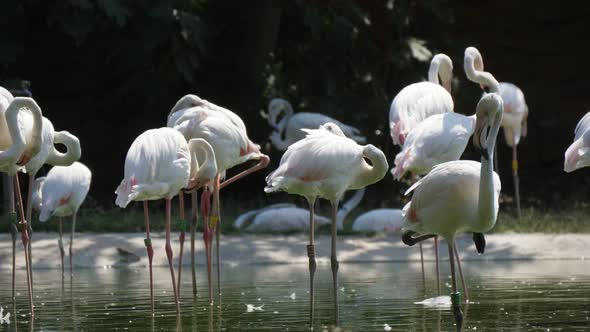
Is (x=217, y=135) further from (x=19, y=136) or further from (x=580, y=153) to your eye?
(x=580, y=153)

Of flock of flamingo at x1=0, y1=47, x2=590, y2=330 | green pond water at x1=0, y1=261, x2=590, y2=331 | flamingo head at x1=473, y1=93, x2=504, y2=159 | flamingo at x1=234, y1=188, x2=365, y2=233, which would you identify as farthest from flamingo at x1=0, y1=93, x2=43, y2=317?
flamingo at x1=234, y1=188, x2=365, y2=233

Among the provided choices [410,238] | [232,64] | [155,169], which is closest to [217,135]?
[155,169]

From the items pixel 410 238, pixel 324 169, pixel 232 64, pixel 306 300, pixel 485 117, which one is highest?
pixel 232 64

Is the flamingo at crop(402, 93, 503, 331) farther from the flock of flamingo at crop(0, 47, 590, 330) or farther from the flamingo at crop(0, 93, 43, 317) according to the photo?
the flamingo at crop(0, 93, 43, 317)

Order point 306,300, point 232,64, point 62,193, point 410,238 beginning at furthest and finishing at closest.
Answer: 1. point 232,64
2. point 62,193
3. point 306,300
4. point 410,238

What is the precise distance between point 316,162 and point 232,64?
25.7ft

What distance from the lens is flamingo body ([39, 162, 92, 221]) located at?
27.9 ft

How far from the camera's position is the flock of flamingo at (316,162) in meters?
5.30

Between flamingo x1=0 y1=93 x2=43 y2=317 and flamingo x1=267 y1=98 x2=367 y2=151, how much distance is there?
515 cm

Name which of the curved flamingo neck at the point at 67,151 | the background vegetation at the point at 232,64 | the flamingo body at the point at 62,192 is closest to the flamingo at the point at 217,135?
the curved flamingo neck at the point at 67,151

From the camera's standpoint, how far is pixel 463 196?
527 centimetres

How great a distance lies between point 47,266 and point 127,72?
4.79 metres

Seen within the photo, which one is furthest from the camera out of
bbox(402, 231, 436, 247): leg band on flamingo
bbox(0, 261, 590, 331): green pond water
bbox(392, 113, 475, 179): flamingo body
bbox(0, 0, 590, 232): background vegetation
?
bbox(0, 0, 590, 232): background vegetation

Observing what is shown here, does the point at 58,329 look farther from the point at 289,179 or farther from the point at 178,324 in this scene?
the point at 289,179
